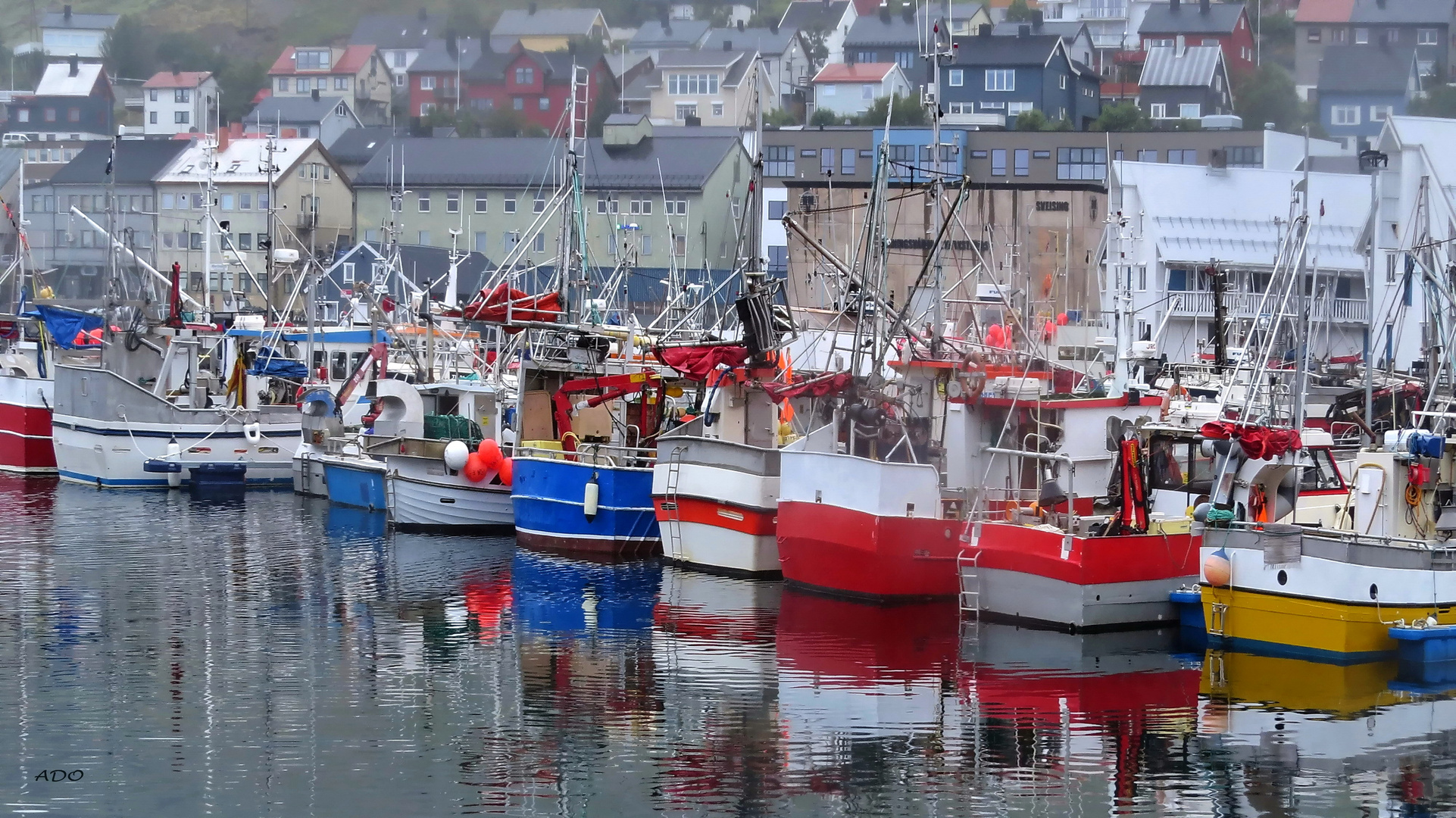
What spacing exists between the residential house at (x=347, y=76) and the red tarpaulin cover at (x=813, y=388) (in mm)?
104939

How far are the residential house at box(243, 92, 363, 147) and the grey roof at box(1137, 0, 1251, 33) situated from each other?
155 ft

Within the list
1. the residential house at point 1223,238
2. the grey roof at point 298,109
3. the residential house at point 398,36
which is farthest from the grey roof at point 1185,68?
the residential house at point 398,36

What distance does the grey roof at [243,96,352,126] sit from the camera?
115 metres

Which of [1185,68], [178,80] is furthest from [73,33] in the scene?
[1185,68]

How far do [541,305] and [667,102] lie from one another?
279ft

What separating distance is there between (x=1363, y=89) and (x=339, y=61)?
238ft

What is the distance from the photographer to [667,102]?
119 meters

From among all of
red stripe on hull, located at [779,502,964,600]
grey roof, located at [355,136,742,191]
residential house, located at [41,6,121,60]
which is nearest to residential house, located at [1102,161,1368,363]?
grey roof, located at [355,136,742,191]

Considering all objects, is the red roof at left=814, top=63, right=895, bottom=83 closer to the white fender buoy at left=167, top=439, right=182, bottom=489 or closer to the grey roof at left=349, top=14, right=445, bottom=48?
the grey roof at left=349, top=14, right=445, bottom=48

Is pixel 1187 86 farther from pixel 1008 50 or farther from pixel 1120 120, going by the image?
pixel 1120 120

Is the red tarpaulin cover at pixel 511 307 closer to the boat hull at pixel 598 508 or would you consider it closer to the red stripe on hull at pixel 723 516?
the boat hull at pixel 598 508

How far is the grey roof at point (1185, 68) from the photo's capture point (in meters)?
99.2

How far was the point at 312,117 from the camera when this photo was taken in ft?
378

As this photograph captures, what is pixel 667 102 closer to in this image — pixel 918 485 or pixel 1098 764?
pixel 918 485
